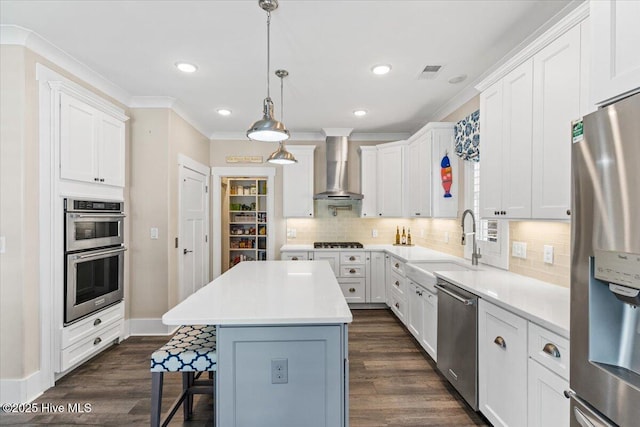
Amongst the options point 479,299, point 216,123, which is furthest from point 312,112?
point 479,299

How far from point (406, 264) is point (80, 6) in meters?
3.48

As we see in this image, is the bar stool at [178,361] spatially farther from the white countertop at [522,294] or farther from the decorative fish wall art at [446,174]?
the decorative fish wall art at [446,174]

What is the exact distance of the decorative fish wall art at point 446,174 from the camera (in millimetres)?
3572

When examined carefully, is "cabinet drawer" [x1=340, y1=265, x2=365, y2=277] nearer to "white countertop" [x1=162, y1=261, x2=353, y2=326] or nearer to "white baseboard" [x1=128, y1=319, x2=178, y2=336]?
"white countertop" [x1=162, y1=261, x2=353, y2=326]

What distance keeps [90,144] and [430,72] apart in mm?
3218

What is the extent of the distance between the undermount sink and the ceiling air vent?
1.85 metres

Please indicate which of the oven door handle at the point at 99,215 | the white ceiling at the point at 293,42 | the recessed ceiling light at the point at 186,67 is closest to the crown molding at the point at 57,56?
the white ceiling at the point at 293,42

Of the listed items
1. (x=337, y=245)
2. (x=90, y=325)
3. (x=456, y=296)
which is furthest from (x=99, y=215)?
(x=456, y=296)

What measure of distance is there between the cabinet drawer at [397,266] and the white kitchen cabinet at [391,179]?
71cm

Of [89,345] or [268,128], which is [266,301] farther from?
[89,345]

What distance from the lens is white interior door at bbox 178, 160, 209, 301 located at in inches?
162

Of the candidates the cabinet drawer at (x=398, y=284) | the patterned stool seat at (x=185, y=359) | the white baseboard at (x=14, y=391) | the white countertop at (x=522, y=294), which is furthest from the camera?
the cabinet drawer at (x=398, y=284)

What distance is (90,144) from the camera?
115 inches

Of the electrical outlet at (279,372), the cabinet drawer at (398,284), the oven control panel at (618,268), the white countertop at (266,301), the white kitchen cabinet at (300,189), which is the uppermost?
the white kitchen cabinet at (300,189)
